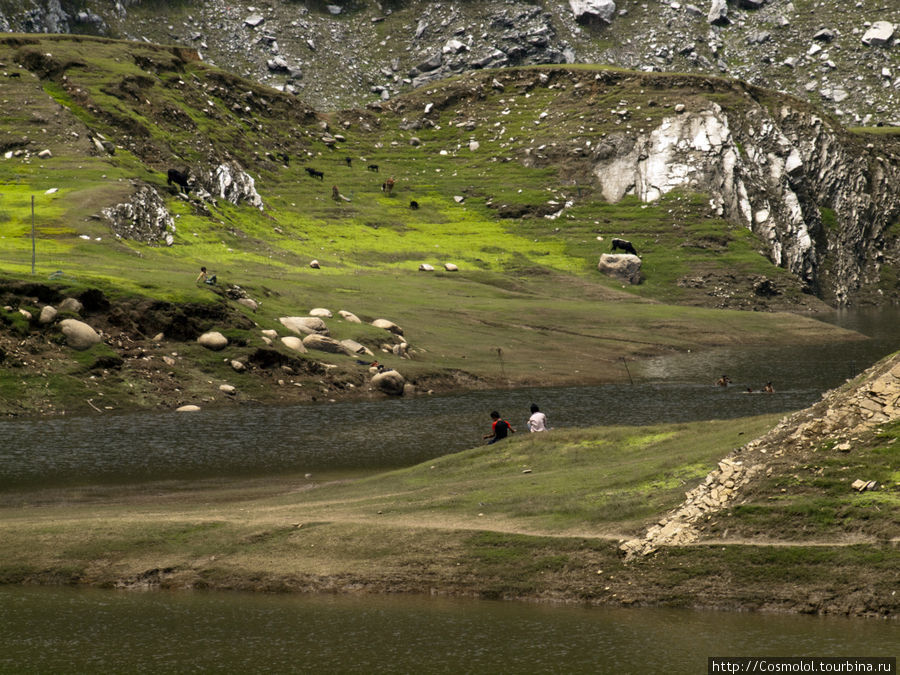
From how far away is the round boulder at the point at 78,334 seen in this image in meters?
73.7

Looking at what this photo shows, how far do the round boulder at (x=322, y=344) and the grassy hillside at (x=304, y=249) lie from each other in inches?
105

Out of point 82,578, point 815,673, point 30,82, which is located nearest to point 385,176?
point 30,82

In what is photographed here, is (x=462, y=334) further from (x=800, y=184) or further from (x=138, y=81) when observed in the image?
(x=800, y=184)

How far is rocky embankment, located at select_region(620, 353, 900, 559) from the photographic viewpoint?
29984 millimetres

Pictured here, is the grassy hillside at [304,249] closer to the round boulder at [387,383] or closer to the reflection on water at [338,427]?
the round boulder at [387,383]

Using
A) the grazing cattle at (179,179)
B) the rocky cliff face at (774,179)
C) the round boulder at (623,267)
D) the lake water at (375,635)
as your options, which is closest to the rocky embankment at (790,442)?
the lake water at (375,635)

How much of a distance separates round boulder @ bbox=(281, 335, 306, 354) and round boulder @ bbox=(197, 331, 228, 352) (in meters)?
5.10

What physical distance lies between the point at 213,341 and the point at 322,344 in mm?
9772

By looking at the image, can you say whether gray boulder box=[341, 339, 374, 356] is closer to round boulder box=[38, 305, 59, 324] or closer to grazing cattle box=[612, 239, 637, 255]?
round boulder box=[38, 305, 59, 324]

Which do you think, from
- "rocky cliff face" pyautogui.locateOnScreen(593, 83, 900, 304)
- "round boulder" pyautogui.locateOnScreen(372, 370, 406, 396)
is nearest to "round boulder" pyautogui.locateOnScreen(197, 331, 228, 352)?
"round boulder" pyautogui.locateOnScreen(372, 370, 406, 396)

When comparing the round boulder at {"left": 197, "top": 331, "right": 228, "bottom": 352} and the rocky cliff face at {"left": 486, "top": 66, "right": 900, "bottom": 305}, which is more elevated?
the rocky cliff face at {"left": 486, "top": 66, "right": 900, "bottom": 305}

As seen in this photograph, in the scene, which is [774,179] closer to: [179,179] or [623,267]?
[623,267]

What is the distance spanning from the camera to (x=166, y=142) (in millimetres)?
158250

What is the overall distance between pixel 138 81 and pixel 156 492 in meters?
140
